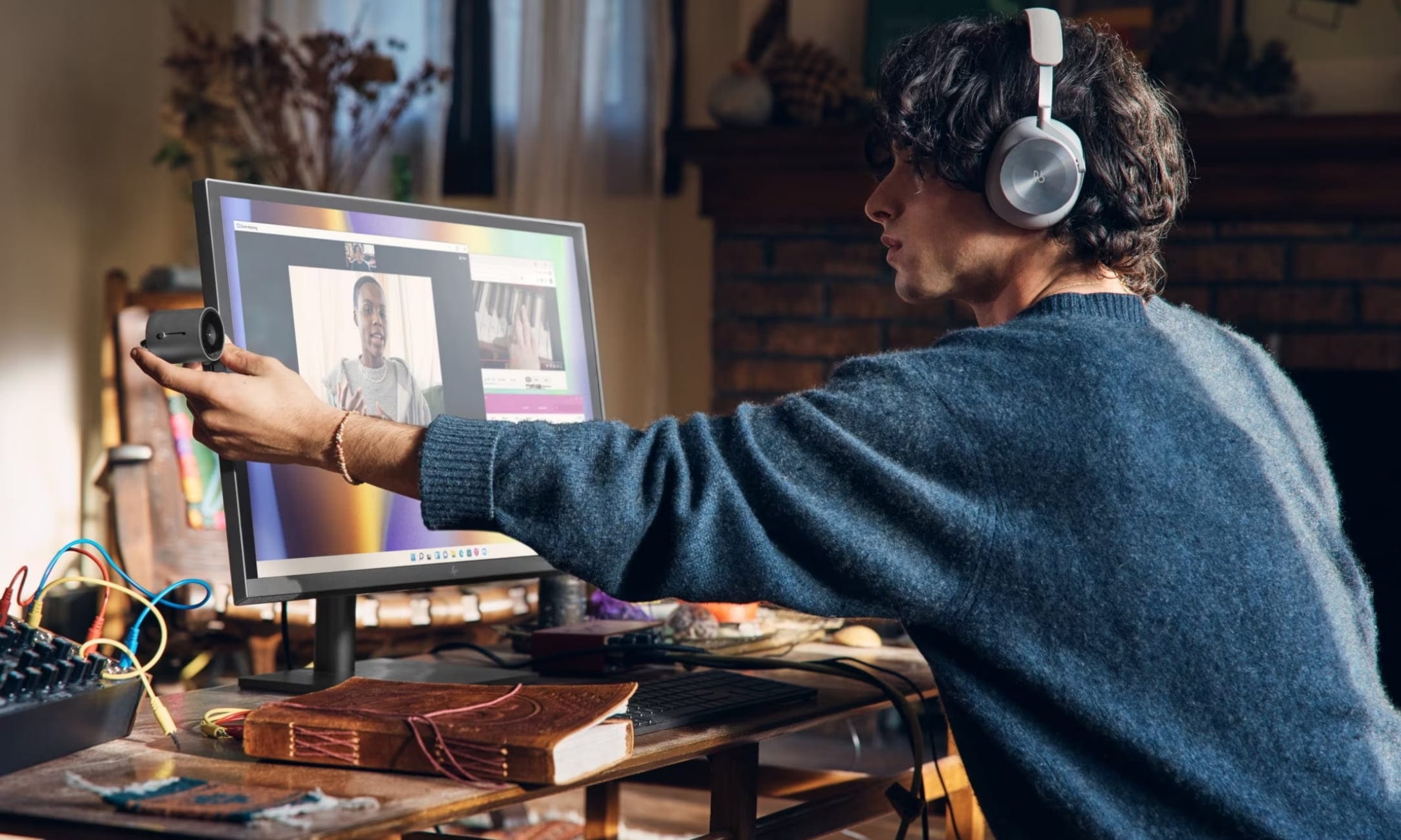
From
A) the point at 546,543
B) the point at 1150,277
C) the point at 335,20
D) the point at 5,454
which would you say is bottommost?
the point at 5,454

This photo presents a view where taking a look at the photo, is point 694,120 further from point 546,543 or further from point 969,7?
point 546,543

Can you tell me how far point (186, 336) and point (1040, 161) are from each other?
64 cm

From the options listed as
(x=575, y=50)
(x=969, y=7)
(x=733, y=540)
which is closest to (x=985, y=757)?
(x=733, y=540)

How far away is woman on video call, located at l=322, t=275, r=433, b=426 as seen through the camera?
3.95 feet

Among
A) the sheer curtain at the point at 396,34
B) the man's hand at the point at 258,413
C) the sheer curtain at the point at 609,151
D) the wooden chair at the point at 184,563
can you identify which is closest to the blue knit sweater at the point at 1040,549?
the man's hand at the point at 258,413

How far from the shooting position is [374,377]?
4.02ft

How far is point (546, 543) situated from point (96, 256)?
3162 millimetres

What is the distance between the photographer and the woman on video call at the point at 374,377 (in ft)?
Answer: 3.95

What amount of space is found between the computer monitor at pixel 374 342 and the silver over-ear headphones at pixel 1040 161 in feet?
1.50

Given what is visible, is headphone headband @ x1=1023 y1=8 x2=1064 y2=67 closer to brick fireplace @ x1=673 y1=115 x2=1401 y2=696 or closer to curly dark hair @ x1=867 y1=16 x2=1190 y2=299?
curly dark hair @ x1=867 y1=16 x2=1190 y2=299

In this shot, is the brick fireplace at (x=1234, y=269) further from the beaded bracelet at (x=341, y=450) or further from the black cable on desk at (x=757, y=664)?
the beaded bracelet at (x=341, y=450)

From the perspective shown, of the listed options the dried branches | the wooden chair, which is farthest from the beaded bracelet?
the dried branches

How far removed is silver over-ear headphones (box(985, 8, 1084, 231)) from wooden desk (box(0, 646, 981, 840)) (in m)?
0.44

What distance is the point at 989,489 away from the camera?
3.13ft
